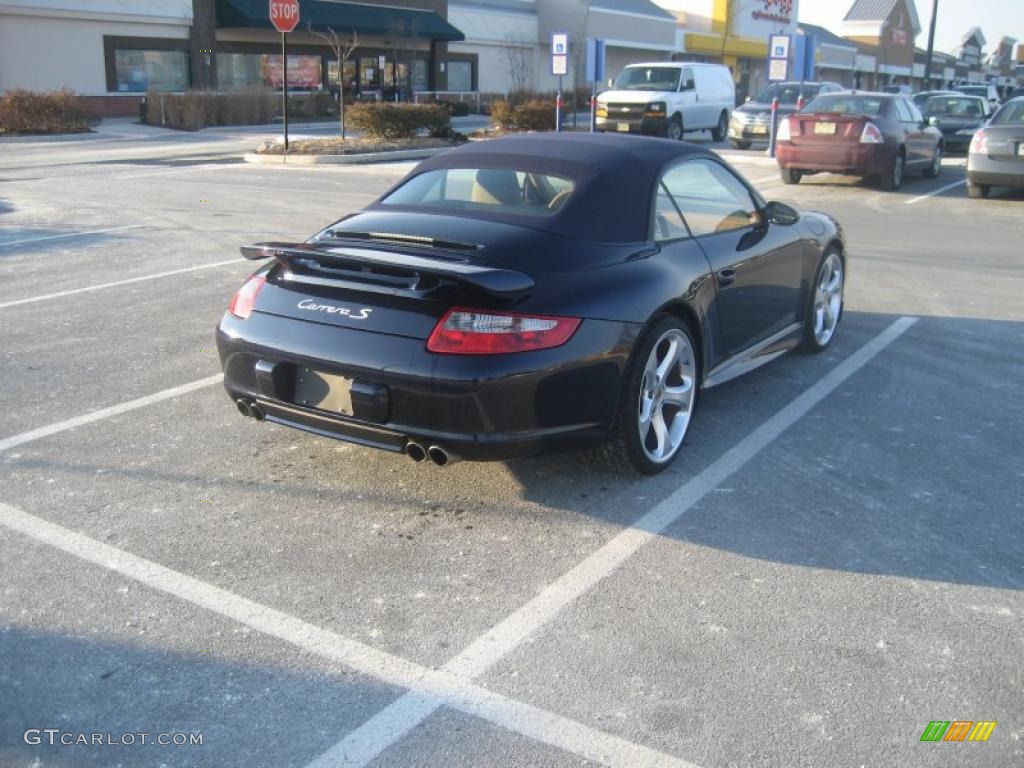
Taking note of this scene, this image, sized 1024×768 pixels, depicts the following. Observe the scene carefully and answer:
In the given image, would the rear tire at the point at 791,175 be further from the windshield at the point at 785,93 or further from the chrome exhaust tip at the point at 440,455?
the chrome exhaust tip at the point at 440,455

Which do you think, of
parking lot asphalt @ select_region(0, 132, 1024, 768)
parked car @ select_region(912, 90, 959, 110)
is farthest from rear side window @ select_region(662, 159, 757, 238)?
parked car @ select_region(912, 90, 959, 110)

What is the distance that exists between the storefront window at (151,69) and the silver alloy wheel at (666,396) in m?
36.1

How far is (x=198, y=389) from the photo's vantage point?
19.7ft

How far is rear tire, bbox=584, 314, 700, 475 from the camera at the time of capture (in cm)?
445

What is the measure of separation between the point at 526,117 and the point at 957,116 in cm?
1107

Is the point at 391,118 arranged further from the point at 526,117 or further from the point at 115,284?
the point at 115,284

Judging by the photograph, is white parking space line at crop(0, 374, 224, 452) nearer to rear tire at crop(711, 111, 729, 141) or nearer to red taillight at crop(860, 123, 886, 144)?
red taillight at crop(860, 123, 886, 144)

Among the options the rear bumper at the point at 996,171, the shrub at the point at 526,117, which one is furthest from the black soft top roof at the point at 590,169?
the shrub at the point at 526,117

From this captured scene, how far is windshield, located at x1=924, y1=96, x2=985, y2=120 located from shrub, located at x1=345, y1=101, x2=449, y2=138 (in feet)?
42.1

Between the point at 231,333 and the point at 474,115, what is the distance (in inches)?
1678

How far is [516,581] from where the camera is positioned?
3.78m

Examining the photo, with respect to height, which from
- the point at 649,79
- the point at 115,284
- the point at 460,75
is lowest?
the point at 115,284

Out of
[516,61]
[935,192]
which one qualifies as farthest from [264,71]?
[935,192]

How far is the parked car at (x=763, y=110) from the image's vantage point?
2466 cm
